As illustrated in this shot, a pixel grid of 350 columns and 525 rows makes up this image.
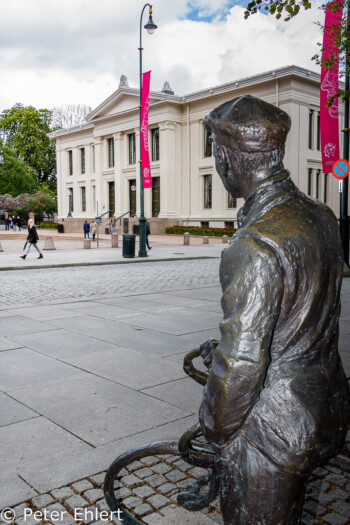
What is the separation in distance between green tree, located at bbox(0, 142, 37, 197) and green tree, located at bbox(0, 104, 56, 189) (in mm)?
3125

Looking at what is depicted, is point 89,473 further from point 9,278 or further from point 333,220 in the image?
point 9,278

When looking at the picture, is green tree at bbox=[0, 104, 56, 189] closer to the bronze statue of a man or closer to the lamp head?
the lamp head

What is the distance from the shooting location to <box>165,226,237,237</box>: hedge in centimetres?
3531

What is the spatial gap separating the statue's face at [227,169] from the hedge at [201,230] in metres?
32.3

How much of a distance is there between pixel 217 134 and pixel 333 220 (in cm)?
48

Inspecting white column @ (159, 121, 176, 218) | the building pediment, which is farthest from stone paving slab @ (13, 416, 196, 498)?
the building pediment

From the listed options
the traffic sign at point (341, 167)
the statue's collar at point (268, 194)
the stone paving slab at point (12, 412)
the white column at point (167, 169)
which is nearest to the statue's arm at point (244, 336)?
the statue's collar at point (268, 194)

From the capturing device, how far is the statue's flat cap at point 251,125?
5.10 feet

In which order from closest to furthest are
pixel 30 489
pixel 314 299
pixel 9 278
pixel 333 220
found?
pixel 314 299 < pixel 333 220 < pixel 30 489 < pixel 9 278

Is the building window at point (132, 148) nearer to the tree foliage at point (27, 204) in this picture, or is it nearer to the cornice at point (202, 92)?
the cornice at point (202, 92)

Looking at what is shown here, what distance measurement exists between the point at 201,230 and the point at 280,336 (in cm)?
3634

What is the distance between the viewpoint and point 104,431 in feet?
12.0

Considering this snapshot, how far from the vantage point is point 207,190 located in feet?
140

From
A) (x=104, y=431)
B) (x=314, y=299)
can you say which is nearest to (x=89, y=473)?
(x=104, y=431)
